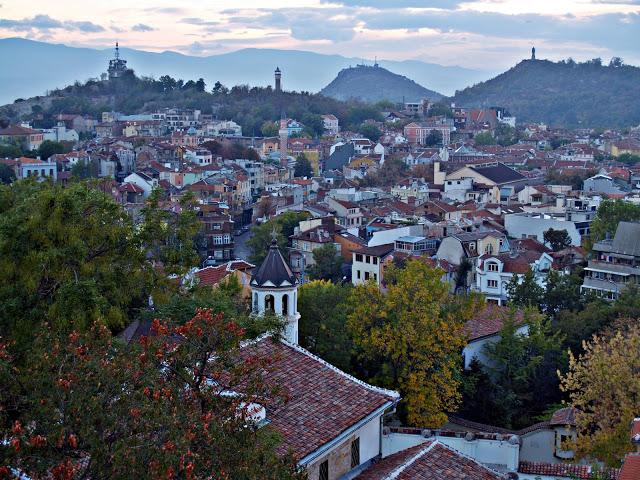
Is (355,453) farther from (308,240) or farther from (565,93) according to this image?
(565,93)

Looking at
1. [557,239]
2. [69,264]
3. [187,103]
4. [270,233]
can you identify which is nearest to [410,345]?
[69,264]

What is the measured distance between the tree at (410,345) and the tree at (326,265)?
15.7 m

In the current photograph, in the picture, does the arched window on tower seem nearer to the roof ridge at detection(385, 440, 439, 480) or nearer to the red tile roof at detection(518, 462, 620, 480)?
the red tile roof at detection(518, 462, 620, 480)

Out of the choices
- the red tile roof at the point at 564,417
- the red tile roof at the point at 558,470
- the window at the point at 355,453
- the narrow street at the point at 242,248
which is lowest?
the narrow street at the point at 242,248

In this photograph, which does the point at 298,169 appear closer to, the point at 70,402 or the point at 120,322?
the point at 120,322

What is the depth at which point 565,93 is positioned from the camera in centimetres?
15275

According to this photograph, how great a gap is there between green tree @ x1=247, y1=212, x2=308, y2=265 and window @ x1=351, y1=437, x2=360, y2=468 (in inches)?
789

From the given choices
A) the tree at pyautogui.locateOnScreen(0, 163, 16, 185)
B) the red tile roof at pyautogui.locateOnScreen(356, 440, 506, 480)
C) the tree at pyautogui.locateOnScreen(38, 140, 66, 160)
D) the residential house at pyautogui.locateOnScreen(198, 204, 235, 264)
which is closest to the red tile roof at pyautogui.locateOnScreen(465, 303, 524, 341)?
the red tile roof at pyautogui.locateOnScreen(356, 440, 506, 480)

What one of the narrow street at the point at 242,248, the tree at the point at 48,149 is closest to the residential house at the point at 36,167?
the tree at the point at 48,149

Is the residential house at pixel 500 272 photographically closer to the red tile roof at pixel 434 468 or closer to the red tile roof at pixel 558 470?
the red tile roof at pixel 558 470

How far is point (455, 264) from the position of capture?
30875mm

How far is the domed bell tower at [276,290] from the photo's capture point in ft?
51.1

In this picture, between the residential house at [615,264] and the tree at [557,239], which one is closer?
the residential house at [615,264]

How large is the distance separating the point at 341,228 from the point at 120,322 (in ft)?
91.2
